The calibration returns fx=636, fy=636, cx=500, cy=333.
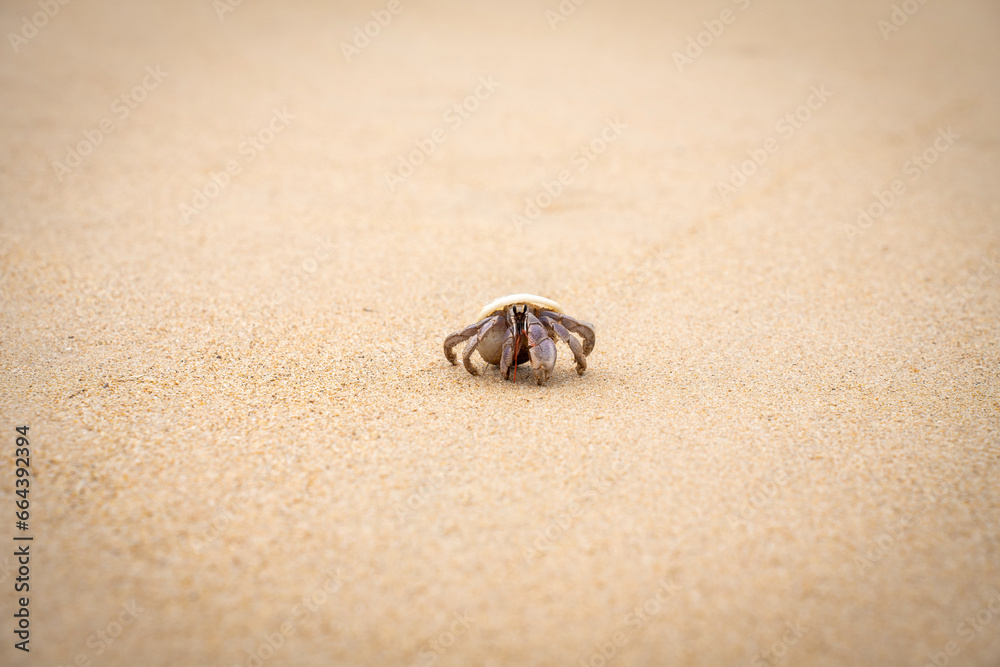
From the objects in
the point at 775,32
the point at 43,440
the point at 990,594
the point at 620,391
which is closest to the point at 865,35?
the point at 775,32

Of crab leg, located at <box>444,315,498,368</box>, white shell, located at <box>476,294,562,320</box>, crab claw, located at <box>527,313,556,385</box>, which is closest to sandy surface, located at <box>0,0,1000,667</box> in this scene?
crab claw, located at <box>527,313,556,385</box>

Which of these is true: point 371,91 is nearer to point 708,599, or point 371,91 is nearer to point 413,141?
point 413,141

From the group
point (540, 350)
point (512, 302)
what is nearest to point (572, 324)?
point (540, 350)

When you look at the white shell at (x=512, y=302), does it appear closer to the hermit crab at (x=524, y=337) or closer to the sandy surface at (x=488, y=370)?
the hermit crab at (x=524, y=337)

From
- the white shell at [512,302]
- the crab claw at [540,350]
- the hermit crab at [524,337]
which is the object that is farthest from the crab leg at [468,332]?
the crab claw at [540,350]

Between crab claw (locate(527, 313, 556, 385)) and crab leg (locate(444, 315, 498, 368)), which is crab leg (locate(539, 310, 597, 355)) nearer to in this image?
crab claw (locate(527, 313, 556, 385))

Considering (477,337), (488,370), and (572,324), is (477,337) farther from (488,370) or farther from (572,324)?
(572,324)
